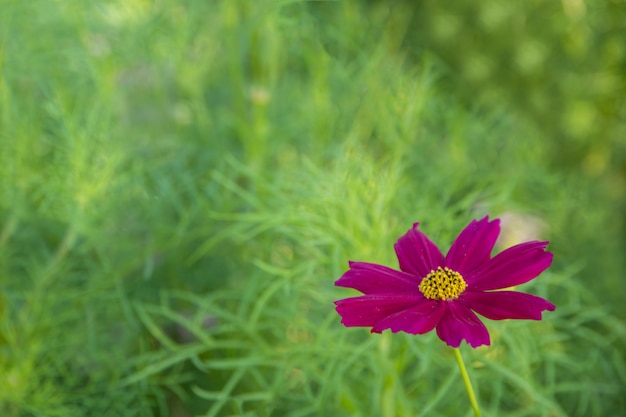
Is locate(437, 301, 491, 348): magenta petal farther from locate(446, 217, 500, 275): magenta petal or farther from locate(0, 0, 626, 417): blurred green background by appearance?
locate(0, 0, 626, 417): blurred green background

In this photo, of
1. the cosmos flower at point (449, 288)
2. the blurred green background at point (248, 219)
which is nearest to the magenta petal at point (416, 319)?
the cosmos flower at point (449, 288)

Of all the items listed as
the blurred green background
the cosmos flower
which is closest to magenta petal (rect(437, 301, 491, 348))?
the cosmos flower

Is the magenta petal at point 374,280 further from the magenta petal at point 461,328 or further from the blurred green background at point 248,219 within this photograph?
the blurred green background at point 248,219

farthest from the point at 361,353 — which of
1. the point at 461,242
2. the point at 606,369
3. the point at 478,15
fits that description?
the point at 478,15

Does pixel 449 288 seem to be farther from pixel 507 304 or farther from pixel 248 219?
pixel 248 219

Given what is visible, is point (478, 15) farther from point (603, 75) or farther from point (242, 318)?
point (242, 318)

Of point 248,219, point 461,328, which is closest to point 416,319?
point 461,328
